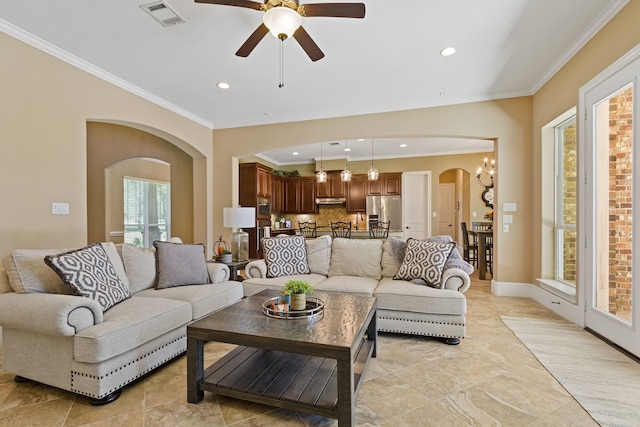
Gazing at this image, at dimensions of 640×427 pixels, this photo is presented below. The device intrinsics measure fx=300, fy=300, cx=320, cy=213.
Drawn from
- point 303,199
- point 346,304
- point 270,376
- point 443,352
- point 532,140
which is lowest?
point 443,352

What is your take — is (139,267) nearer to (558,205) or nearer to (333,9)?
(333,9)

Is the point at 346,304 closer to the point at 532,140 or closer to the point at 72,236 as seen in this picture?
the point at 72,236

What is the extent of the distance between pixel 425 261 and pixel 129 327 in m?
2.62

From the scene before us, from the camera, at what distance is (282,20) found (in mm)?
2059

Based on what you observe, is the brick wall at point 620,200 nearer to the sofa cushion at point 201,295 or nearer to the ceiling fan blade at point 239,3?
the ceiling fan blade at point 239,3

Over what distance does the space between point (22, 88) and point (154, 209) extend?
5287 millimetres

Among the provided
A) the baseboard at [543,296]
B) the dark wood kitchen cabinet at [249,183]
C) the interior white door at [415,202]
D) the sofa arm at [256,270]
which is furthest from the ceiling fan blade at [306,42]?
the interior white door at [415,202]

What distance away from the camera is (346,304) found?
227cm

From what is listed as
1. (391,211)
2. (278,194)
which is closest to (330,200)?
(278,194)

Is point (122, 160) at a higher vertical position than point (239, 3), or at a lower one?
lower

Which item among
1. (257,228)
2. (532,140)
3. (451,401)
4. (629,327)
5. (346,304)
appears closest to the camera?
(451,401)

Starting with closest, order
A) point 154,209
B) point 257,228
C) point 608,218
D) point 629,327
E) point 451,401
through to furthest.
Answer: point 451,401 → point 629,327 → point 608,218 → point 257,228 → point 154,209

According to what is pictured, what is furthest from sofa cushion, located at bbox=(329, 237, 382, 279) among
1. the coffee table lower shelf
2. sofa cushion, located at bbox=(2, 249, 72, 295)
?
sofa cushion, located at bbox=(2, 249, 72, 295)

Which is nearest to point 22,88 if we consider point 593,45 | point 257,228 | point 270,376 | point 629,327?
point 270,376
